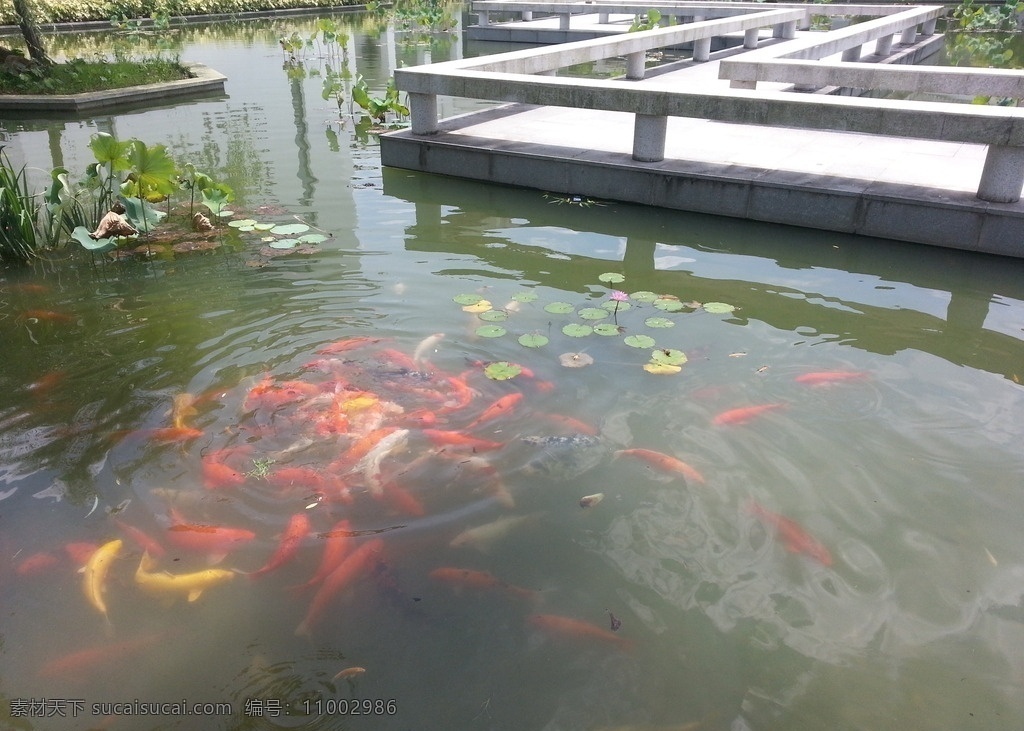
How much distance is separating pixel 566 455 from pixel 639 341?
3.93 ft

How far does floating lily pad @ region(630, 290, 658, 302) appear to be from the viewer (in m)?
5.27

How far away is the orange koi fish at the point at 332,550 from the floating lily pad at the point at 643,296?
2735mm

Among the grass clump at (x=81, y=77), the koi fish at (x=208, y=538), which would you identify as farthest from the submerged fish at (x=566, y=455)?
the grass clump at (x=81, y=77)

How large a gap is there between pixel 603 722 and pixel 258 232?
5.16 meters

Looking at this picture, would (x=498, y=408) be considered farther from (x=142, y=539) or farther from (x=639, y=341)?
(x=142, y=539)

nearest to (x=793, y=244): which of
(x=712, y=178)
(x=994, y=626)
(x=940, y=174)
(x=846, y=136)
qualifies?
(x=712, y=178)

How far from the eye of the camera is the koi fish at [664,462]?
11.6 ft

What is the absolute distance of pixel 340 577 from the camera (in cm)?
301

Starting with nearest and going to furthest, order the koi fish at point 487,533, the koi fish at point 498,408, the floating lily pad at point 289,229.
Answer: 1. the koi fish at point 487,533
2. the koi fish at point 498,408
3. the floating lily pad at point 289,229

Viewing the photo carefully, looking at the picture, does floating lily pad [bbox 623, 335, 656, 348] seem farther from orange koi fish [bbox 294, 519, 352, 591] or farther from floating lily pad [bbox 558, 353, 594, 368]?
orange koi fish [bbox 294, 519, 352, 591]

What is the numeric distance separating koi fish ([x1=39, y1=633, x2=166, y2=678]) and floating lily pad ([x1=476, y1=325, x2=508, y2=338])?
2.47 meters

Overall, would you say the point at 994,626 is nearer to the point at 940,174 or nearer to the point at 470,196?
the point at 940,174

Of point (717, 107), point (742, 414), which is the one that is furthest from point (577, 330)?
point (717, 107)

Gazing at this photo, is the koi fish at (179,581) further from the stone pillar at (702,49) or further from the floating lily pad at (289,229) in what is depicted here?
the stone pillar at (702,49)
